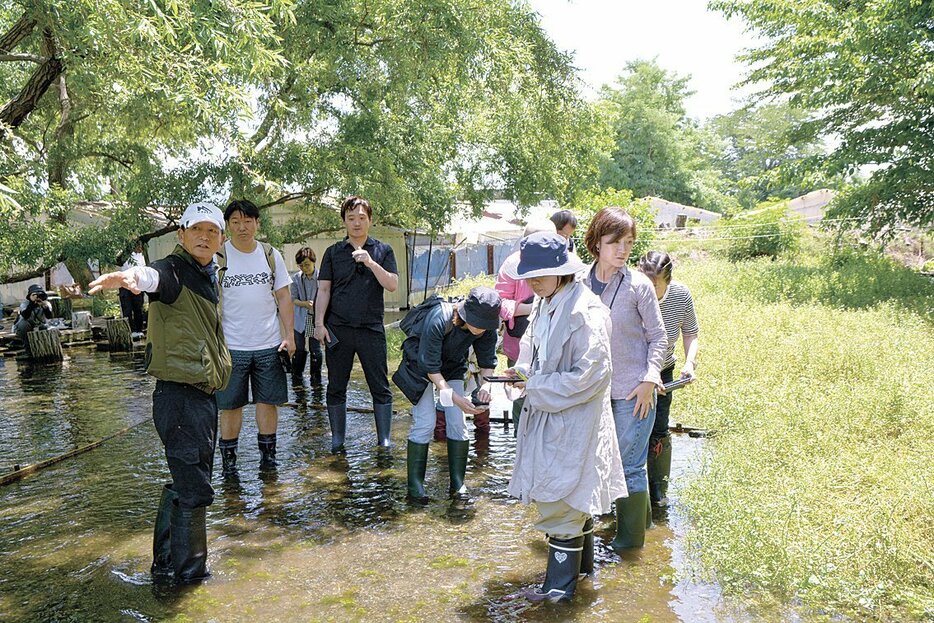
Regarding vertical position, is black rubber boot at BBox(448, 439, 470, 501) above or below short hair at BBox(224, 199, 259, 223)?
below

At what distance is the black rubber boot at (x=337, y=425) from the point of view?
6496 mm

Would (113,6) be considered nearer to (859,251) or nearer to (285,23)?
(285,23)

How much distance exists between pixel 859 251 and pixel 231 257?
17501 mm

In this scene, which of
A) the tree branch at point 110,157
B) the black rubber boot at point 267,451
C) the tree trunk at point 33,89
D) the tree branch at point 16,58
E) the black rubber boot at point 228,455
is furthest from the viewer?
the tree branch at point 110,157

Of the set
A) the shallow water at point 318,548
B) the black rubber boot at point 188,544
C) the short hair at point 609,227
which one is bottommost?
the shallow water at point 318,548

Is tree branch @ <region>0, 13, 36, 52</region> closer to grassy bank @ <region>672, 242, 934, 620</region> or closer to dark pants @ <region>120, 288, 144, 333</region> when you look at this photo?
grassy bank @ <region>672, 242, 934, 620</region>

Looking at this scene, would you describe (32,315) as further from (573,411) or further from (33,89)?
(573,411)

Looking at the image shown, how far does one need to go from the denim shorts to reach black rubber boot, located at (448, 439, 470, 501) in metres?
1.35

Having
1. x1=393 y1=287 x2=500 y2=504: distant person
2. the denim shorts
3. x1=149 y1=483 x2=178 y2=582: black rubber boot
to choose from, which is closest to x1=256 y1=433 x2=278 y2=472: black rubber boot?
the denim shorts

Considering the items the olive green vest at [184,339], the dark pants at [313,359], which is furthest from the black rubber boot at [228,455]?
the dark pants at [313,359]

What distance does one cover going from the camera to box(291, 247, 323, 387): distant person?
9.31 meters

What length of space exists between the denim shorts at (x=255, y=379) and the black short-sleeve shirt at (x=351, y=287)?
71cm

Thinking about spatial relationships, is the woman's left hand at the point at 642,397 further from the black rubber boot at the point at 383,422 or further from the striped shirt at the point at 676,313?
the black rubber boot at the point at 383,422

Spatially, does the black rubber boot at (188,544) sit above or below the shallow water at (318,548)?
above
